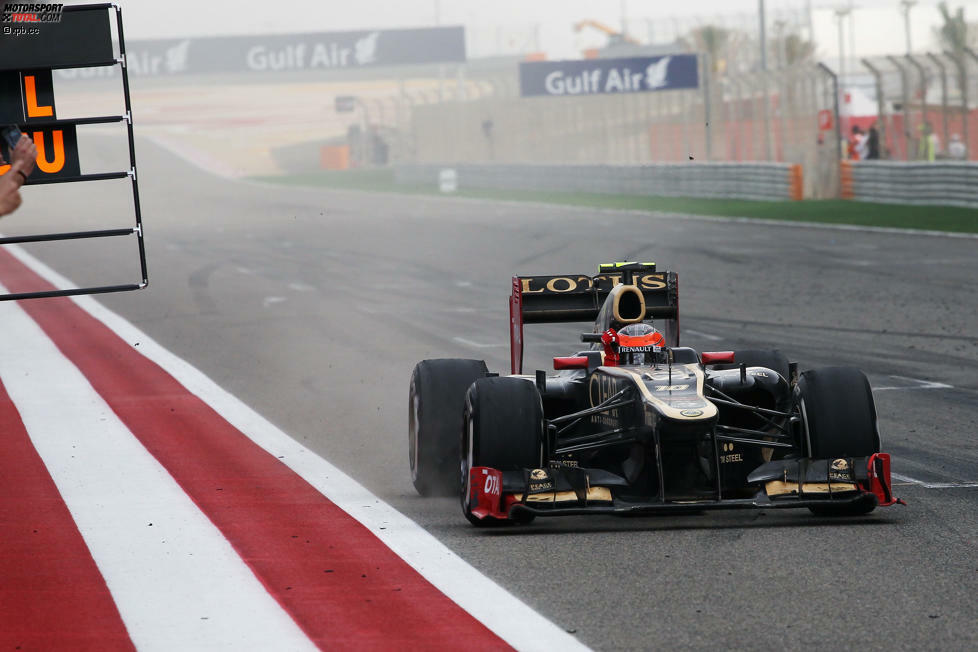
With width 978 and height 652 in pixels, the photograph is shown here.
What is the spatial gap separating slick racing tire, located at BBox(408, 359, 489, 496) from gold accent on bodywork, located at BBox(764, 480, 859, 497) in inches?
66.4

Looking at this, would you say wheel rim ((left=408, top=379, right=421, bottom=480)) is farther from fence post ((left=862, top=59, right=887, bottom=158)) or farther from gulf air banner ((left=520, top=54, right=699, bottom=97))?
gulf air banner ((left=520, top=54, right=699, bottom=97))

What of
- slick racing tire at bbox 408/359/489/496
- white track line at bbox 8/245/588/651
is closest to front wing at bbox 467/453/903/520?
white track line at bbox 8/245/588/651

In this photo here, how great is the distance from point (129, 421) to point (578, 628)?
5919 millimetres

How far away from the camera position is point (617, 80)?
49500 millimetres

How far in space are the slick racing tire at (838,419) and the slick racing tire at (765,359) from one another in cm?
121

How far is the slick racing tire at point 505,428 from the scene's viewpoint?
7.32 m

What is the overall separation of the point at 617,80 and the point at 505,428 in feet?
141

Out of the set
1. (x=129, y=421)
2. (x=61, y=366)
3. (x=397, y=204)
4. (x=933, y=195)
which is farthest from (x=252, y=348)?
(x=397, y=204)

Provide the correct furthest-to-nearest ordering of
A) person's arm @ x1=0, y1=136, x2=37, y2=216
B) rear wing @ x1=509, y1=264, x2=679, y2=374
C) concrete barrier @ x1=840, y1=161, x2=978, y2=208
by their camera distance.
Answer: concrete barrier @ x1=840, y1=161, x2=978, y2=208 → rear wing @ x1=509, y1=264, x2=679, y2=374 → person's arm @ x1=0, y1=136, x2=37, y2=216

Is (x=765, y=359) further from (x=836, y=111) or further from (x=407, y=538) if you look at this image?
(x=836, y=111)

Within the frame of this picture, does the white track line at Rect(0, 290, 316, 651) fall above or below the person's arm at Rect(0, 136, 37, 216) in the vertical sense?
below

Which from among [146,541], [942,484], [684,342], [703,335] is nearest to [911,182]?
[703,335]

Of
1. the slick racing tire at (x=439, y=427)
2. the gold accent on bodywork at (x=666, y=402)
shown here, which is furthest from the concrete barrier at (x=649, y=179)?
the gold accent on bodywork at (x=666, y=402)

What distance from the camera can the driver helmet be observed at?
26.7 feet
